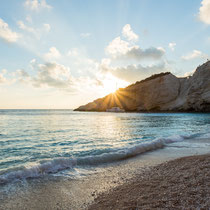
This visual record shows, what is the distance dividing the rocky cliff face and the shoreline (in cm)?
5773

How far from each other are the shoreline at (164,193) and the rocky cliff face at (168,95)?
5773cm

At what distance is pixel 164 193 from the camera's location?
281 centimetres

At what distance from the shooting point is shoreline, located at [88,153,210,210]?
2.42 metres

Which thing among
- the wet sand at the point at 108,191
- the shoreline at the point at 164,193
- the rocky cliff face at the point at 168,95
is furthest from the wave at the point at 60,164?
the rocky cliff face at the point at 168,95

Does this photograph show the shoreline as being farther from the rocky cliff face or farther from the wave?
the rocky cliff face

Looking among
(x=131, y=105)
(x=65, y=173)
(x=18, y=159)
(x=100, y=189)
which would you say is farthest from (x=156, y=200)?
(x=131, y=105)

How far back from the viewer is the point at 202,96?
53.4 meters

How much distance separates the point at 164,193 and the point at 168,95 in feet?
236

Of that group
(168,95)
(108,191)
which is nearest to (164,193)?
(108,191)

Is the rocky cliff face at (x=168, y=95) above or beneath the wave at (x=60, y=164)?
above

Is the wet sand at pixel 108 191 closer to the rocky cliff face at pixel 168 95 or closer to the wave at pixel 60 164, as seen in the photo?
the wave at pixel 60 164

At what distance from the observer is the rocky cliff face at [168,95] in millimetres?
55031

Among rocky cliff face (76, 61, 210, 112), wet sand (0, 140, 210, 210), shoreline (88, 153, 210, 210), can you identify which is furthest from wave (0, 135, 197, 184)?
rocky cliff face (76, 61, 210, 112)

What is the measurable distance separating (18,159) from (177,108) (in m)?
66.1
